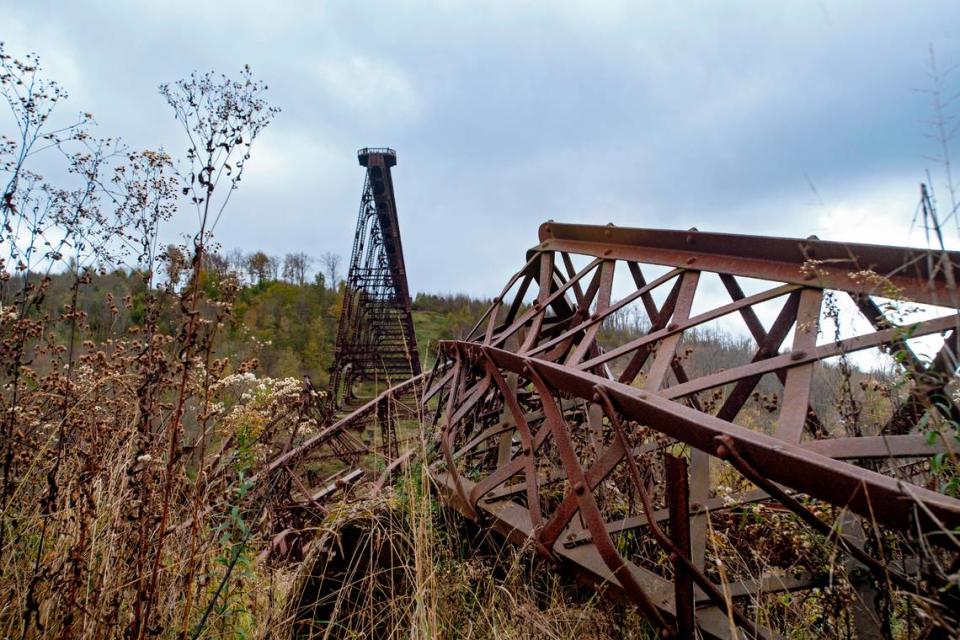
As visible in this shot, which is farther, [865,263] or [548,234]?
[548,234]

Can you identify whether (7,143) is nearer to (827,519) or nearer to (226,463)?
(226,463)

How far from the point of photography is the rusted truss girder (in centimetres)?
160

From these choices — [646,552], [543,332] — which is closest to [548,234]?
[543,332]

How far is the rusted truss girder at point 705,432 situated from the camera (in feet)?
5.26

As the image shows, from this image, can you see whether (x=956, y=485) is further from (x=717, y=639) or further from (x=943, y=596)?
(x=717, y=639)

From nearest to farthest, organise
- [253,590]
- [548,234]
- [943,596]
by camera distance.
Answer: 1. [943,596]
2. [253,590]
3. [548,234]

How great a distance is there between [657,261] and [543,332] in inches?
61.1

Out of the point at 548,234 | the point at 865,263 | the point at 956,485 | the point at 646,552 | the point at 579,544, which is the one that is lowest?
the point at 646,552

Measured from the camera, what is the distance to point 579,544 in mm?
2613

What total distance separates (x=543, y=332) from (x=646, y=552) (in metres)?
1.81

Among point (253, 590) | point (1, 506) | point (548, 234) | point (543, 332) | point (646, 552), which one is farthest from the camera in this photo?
point (543, 332)

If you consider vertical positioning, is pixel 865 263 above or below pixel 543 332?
above

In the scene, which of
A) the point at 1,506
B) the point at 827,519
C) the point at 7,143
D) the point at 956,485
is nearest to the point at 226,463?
the point at 1,506

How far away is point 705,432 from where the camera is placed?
1731 millimetres
